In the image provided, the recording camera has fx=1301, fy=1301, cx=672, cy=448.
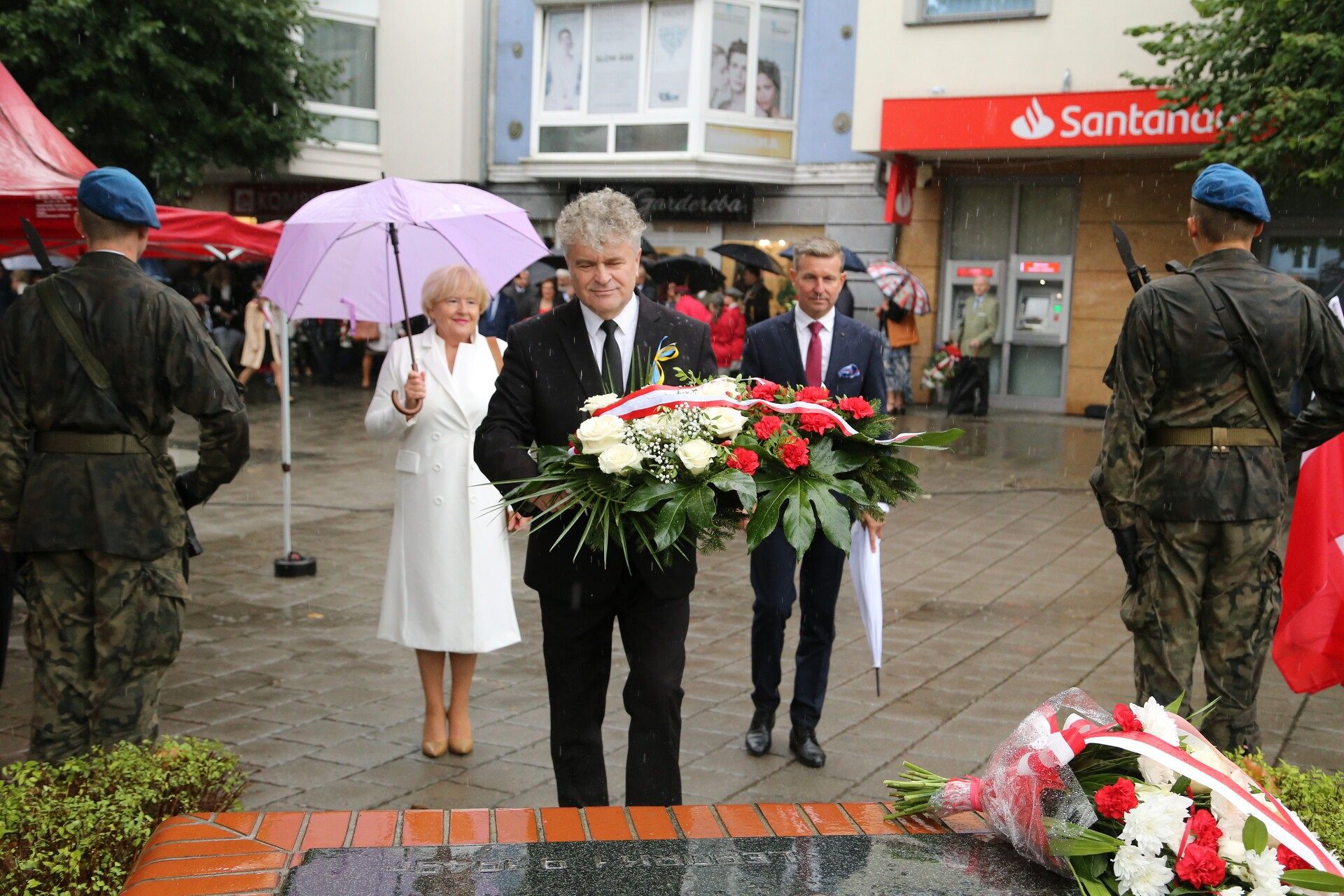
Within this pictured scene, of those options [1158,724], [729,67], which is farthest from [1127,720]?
[729,67]

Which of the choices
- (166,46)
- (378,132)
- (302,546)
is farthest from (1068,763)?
(378,132)

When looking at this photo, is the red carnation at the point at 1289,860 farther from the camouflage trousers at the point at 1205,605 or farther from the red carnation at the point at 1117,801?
the camouflage trousers at the point at 1205,605

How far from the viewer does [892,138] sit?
19.8 m

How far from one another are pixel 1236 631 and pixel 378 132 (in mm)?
24619

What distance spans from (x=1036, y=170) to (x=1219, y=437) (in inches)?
659

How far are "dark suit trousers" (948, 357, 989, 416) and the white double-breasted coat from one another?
14.8 meters

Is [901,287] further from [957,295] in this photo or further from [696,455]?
[696,455]

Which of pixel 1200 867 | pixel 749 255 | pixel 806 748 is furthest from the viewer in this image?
pixel 749 255

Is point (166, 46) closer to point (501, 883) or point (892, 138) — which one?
point (892, 138)

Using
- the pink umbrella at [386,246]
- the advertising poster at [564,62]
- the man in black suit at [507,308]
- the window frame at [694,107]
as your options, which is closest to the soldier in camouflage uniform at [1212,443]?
the pink umbrella at [386,246]

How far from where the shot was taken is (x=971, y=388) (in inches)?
771

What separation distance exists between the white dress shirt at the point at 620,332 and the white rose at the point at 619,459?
753 mm

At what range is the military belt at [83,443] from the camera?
4293 mm

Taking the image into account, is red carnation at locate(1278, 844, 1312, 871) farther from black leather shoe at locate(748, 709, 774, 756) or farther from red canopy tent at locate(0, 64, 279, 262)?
red canopy tent at locate(0, 64, 279, 262)
